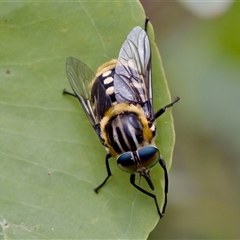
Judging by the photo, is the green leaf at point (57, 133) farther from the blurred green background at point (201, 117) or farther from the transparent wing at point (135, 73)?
the blurred green background at point (201, 117)

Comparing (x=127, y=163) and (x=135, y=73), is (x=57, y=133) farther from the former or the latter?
(x=135, y=73)

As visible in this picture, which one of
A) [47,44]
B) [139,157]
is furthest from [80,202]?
[47,44]

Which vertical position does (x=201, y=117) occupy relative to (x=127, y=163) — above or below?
below

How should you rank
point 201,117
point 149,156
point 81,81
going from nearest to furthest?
point 149,156 < point 81,81 < point 201,117

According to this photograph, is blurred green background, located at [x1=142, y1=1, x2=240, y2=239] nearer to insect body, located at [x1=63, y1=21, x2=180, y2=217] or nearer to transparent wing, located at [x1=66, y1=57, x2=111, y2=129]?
insect body, located at [x1=63, y1=21, x2=180, y2=217]

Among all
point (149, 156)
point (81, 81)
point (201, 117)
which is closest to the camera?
point (149, 156)

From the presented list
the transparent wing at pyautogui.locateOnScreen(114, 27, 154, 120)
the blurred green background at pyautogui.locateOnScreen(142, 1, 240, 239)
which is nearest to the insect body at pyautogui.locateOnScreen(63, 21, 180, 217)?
the transparent wing at pyautogui.locateOnScreen(114, 27, 154, 120)

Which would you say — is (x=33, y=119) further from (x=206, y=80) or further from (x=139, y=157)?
(x=206, y=80)

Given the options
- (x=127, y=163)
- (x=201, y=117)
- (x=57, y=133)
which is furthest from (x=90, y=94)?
(x=201, y=117)
